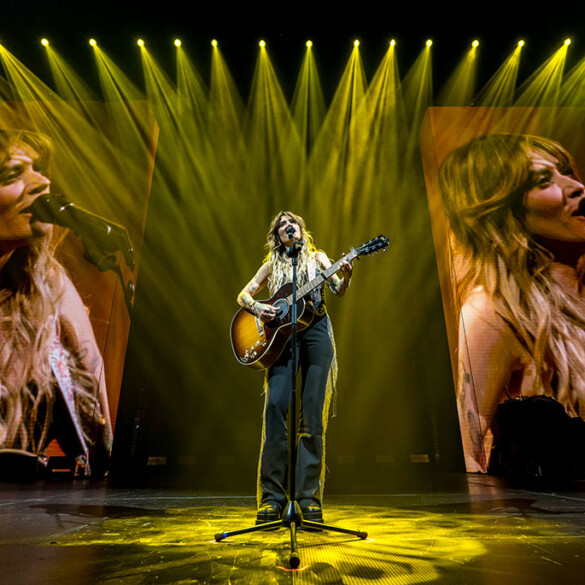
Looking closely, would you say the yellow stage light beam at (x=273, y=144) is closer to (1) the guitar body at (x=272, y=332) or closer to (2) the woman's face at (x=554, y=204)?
(2) the woman's face at (x=554, y=204)

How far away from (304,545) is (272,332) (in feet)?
3.14

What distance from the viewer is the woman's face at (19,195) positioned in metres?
5.51

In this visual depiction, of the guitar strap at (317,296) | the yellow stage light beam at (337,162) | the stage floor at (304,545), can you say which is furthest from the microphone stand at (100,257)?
the guitar strap at (317,296)

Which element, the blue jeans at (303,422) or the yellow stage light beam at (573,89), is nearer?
the blue jeans at (303,422)

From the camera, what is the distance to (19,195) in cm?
564

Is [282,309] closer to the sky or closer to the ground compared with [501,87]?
closer to the ground

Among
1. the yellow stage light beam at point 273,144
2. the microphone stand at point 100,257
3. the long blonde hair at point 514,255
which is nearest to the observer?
the long blonde hair at point 514,255

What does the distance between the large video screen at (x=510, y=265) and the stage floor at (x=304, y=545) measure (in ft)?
8.09

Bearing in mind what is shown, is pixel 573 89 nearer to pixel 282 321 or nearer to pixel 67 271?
pixel 282 321

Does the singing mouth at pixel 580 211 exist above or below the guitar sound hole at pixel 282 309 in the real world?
above

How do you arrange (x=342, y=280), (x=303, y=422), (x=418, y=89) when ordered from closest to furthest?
(x=303, y=422)
(x=342, y=280)
(x=418, y=89)

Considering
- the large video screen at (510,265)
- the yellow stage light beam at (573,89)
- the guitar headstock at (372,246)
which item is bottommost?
the guitar headstock at (372,246)

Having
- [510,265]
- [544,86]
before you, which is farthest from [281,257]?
[544,86]

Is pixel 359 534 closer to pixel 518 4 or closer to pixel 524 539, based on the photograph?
pixel 524 539
